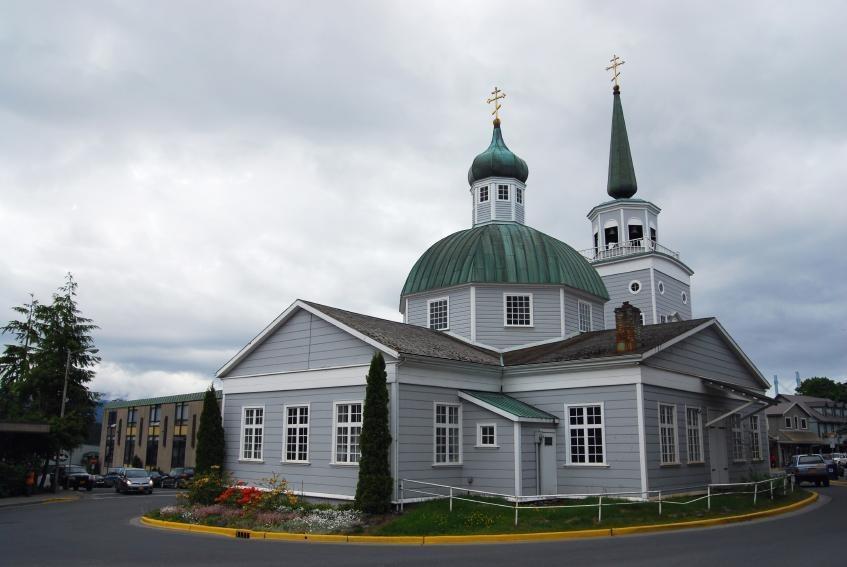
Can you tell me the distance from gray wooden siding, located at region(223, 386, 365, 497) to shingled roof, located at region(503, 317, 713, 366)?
673 cm

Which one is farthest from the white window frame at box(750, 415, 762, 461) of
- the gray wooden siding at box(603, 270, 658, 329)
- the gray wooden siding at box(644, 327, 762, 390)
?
the gray wooden siding at box(603, 270, 658, 329)

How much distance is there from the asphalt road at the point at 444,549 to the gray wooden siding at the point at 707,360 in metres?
5.99

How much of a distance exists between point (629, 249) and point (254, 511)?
30.3 metres

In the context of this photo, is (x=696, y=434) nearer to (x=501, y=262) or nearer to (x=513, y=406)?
(x=513, y=406)

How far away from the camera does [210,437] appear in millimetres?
26141

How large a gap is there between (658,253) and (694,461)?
65.8 ft

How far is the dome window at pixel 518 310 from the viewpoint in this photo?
2895 centimetres

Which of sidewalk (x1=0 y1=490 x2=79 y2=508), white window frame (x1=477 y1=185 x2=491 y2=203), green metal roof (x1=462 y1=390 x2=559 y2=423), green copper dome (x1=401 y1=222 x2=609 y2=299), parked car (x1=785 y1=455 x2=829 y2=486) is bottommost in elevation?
sidewalk (x1=0 y1=490 x2=79 y2=508)

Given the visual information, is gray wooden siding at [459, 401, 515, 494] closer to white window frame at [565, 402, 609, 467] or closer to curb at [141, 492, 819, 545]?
white window frame at [565, 402, 609, 467]

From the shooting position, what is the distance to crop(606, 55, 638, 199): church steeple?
46.0 metres

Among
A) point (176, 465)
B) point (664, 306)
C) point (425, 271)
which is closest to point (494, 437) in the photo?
point (425, 271)

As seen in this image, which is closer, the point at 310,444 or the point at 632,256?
the point at 310,444

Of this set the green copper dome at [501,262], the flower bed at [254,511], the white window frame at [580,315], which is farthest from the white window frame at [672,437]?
the flower bed at [254,511]

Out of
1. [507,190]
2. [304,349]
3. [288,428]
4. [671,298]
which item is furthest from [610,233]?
[288,428]
